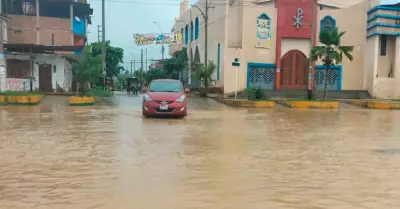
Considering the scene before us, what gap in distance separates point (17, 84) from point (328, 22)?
2597 centimetres

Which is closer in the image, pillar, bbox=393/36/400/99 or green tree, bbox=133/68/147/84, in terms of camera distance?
pillar, bbox=393/36/400/99

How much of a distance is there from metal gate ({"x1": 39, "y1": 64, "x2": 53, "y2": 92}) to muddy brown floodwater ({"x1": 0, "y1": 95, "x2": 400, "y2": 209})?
2262 centimetres

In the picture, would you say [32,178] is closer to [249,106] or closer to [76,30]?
[249,106]

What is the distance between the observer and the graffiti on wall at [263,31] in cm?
3372

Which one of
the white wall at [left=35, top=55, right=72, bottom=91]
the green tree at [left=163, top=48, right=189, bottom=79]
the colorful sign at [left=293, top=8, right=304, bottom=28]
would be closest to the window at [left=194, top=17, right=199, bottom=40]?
the green tree at [left=163, top=48, right=189, bottom=79]

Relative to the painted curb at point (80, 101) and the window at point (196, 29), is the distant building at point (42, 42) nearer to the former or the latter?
the painted curb at point (80, 101)

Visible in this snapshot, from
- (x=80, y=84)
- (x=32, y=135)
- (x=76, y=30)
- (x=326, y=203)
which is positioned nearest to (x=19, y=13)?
(x=76, y=30)

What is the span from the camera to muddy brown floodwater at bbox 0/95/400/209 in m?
5.00

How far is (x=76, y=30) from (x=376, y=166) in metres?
38.6

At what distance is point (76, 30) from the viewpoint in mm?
41156

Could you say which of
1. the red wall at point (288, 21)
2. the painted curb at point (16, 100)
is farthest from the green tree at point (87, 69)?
the red wall at point (288, 21)

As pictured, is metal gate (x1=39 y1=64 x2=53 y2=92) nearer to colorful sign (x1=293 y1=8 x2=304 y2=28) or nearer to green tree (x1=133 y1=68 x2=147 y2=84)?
colorful sign (x1=293 y1=8 x2=304 y2=28)

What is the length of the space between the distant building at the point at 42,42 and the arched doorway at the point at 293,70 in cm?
1704

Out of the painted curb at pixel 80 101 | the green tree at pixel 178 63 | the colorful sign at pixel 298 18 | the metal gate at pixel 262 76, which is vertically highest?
the colorful sign at pixel 298 18
